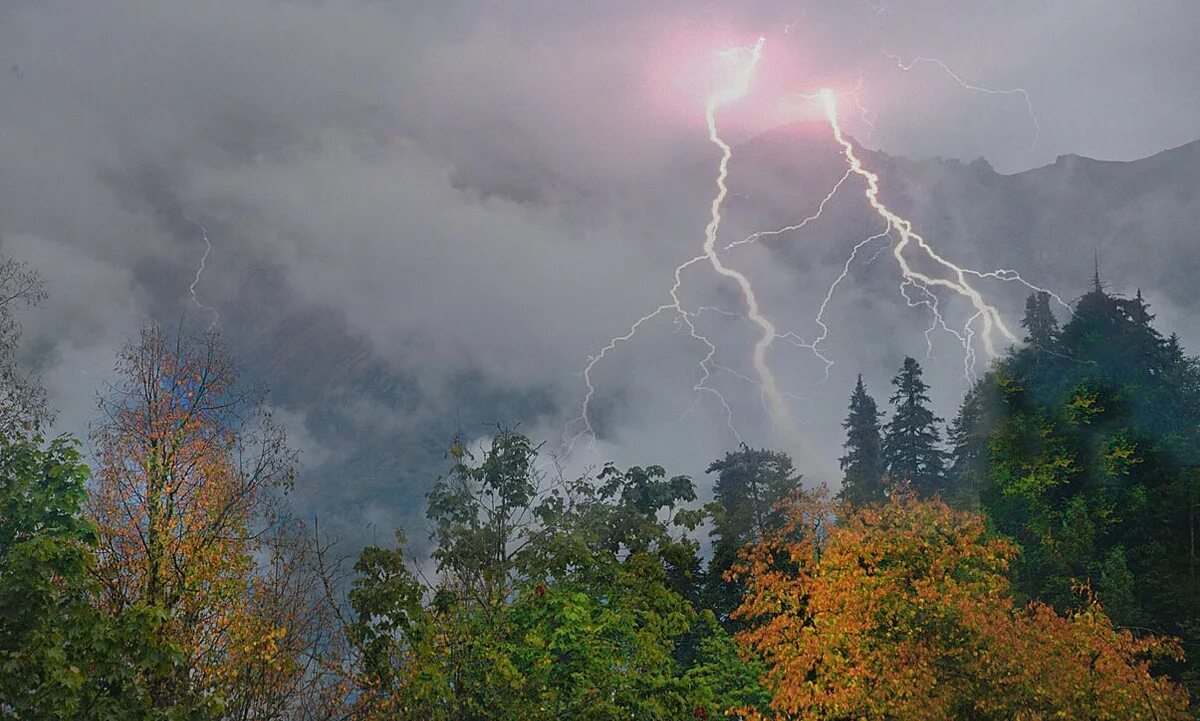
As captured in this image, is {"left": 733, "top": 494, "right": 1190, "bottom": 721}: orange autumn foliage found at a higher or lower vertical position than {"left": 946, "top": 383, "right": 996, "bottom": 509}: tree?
lower

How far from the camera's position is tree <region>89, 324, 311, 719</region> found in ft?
36.3

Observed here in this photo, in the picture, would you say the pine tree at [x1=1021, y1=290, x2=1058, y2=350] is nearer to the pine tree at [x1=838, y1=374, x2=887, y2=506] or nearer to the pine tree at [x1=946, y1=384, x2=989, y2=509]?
the pine tree at [x1=946, y1=384, x2=989, y2=509]

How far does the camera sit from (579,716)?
12.6 meters

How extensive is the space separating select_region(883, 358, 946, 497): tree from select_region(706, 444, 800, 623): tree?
426 inches

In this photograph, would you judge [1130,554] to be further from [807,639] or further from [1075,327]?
[807,639]

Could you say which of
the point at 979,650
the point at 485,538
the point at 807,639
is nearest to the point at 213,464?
the point at 485,538

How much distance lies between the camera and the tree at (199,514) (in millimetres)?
11078

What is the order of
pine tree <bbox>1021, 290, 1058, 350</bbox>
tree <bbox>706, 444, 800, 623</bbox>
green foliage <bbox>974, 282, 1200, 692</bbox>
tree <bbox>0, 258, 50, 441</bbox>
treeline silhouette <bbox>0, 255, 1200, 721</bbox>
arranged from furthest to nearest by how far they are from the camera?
pine tree <bbox>1021, 290, 1058, 350</bbox> → tree <bbox>706, 444, 800, 623</bbox> → green foliage <bbox>974, 282, 1200, 692</bbox> → tree <bbox>0, 258, 50, 441</bbox> → treeline silhouette <bbox>0, 255, 1200, 721</bbox>

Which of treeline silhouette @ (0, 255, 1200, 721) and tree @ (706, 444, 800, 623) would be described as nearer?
treeline silhouette @ (0, 255, 1200, 721)

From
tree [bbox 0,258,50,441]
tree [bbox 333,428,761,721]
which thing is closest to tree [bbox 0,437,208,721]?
tree [bbox 333,428,761,721]

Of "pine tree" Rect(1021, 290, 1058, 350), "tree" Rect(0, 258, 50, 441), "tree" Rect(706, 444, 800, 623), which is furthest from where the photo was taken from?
"pine tree" Rect(1021, 290, 1058, 350)

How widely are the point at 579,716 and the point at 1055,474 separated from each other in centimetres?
3115

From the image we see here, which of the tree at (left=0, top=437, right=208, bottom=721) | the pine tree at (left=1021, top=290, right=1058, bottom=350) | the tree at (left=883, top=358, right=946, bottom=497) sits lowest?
the tree at (left=0, top=437, right=208, bottom=721)

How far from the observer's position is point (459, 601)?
1308 centimetres
